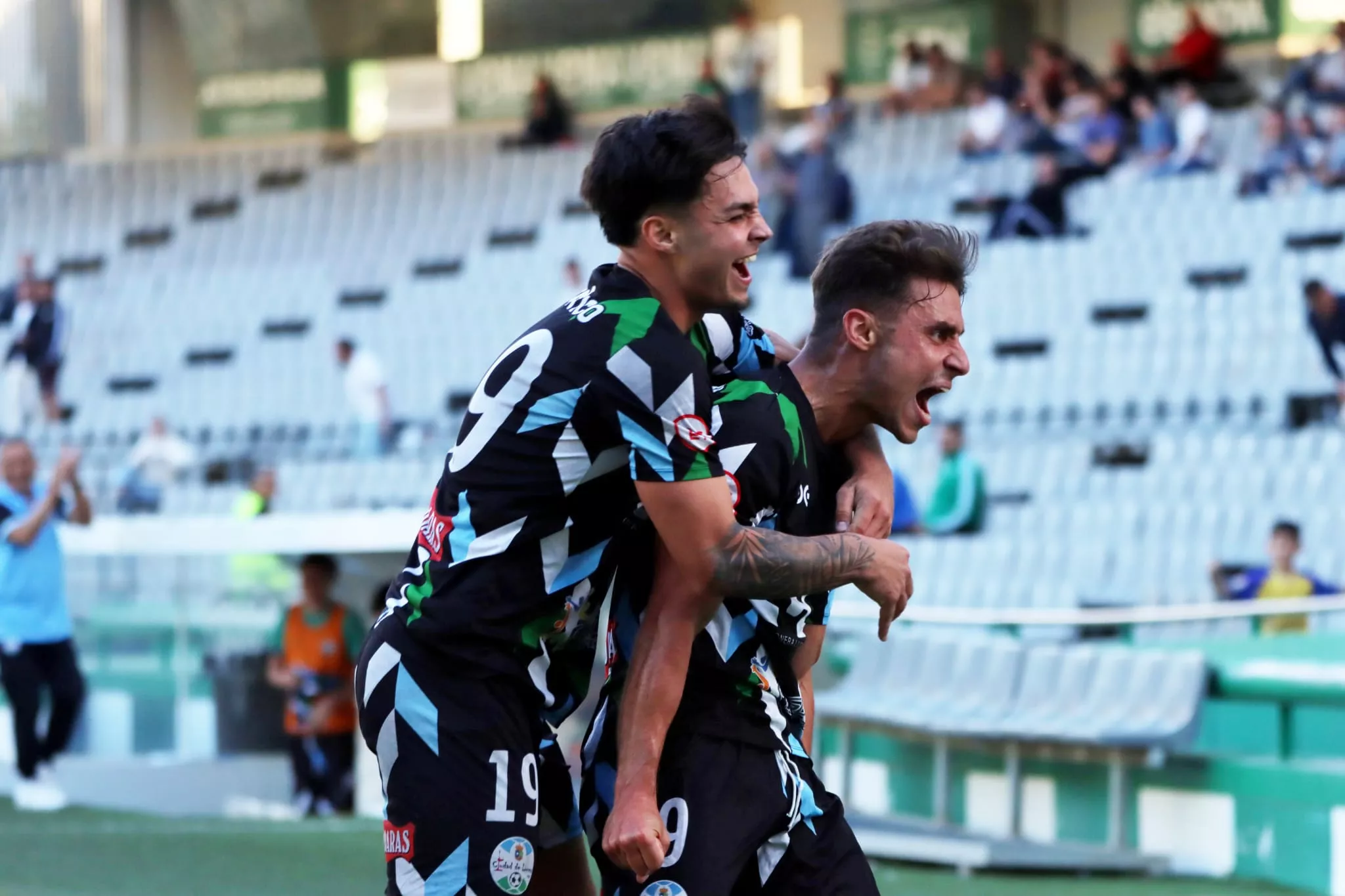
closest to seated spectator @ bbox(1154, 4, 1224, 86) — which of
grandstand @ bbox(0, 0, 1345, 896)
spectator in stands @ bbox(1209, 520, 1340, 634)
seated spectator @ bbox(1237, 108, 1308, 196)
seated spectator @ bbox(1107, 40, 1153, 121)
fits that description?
seated spectator @ bbox(1107, 40, 1153, 121)

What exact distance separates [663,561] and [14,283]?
69.3 feet

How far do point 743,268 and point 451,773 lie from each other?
0.86 metres

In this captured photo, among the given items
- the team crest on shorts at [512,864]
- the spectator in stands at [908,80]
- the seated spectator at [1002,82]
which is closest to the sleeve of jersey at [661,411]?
the team crest on shorts at [512,864]

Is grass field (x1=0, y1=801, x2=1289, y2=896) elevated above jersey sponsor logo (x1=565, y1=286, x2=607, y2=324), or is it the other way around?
jersey sponsor logo (x1=565, y1=286, x2=607, y2=324)

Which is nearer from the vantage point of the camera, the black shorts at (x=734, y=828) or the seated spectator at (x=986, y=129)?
the black shorts at (x=734, y=828)

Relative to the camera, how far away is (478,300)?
789 inches

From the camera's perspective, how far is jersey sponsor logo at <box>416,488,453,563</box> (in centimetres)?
317

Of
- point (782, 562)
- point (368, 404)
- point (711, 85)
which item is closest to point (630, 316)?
point (782, 562)

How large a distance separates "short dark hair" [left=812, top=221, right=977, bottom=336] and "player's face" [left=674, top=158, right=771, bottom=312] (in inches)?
8.7

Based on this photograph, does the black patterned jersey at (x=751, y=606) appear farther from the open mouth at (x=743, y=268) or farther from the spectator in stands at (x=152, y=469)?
the spectator in stands at (x=152, y=469)

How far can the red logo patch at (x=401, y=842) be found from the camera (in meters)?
3.14

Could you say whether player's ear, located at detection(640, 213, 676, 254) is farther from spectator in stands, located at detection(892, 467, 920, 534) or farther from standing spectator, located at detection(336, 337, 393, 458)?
standing spectator, located at detection(336, 337, 393, 458)

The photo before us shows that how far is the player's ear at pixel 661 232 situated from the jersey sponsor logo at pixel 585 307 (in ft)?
0.38

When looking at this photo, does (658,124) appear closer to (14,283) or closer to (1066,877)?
(1066,877)
